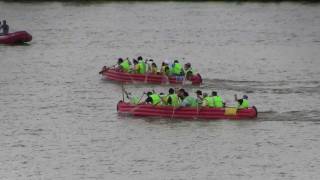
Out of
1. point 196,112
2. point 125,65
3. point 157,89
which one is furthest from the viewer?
point 125,65

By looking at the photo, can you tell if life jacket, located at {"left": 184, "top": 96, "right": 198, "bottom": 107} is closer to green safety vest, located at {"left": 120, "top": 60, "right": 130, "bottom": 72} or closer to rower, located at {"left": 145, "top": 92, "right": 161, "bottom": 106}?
rower, located at {"left": 145, "top": 92, "right": 161, "bottom": 106}

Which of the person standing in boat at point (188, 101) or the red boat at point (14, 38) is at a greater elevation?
the red boat at point (14, 38)

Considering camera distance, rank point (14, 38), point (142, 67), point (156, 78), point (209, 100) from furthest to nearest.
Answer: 1. point (14, 38)
2. point (142, 67)
3. point (156, 78)
4. point (209, 100)

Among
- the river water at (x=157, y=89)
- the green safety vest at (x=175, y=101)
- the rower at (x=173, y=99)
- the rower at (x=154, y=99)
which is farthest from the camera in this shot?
the rower at (x=154, y=99)

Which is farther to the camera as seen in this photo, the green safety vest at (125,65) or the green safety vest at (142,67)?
the green safety vest at (125,65)

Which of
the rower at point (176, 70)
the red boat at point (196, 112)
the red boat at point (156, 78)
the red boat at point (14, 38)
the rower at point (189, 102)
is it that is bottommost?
the red boat at point (196, 112)

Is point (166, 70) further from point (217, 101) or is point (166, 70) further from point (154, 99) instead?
point (217, 101)

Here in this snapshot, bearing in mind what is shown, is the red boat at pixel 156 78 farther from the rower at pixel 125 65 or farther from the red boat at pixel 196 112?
the red boat at pixel 196 112

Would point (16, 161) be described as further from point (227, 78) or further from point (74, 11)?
point (74, 11)

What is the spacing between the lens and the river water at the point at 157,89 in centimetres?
4744

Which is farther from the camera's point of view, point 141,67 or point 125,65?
point 125,65

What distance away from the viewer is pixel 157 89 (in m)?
67.1

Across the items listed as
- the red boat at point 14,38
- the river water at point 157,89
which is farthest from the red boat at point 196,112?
the red boat at point 14,38

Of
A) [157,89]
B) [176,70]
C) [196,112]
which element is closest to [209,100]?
[196,112]
